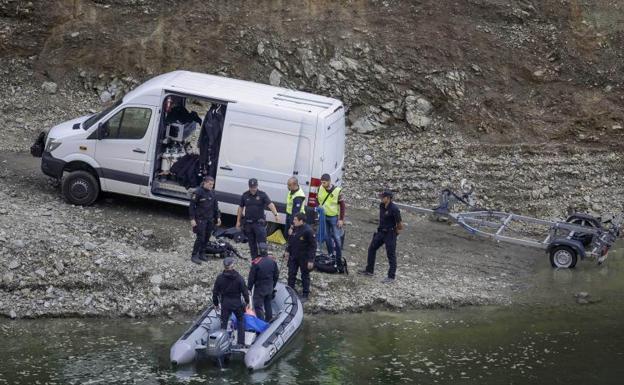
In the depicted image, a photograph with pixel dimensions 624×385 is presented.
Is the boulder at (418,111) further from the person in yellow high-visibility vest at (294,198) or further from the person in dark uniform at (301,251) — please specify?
the person in dark uniform at (301,251)

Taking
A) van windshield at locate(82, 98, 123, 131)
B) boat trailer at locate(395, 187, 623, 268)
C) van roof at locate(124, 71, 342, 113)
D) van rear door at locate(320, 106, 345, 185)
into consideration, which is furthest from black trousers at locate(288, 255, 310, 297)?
van windshield at locate(82, 98, 123, 131)

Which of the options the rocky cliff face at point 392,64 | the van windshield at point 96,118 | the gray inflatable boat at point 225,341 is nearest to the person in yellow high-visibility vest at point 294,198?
the gray inflatable boat at point 225,341

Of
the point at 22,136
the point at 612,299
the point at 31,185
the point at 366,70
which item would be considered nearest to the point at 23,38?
the point at 22,136

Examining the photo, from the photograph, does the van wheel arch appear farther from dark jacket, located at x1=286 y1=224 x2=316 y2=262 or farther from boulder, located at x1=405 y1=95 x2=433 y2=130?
boulder, located at x1=405 y1=95 x2=433 y2=130

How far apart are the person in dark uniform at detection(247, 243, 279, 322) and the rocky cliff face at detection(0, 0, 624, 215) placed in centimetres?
733

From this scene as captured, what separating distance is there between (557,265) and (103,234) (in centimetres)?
789

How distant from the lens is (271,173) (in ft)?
55.4

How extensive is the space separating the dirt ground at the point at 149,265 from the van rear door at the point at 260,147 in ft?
4.01

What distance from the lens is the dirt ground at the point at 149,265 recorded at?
49.2 feet

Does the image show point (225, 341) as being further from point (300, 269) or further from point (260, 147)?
point (260, 147)

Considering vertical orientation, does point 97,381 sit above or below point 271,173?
below

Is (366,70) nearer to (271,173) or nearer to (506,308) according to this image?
(271,173)

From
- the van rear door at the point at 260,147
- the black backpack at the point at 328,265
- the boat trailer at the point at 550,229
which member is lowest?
the black backpack at the point at 328,265

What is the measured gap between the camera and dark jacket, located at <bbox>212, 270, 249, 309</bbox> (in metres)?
13.4
